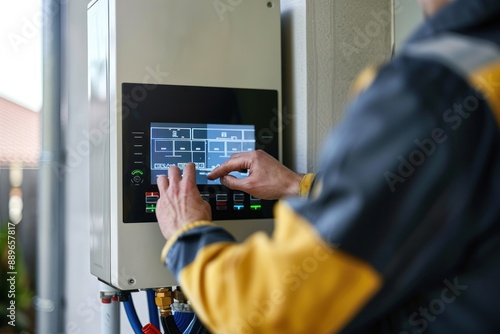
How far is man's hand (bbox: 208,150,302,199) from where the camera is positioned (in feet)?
4.09

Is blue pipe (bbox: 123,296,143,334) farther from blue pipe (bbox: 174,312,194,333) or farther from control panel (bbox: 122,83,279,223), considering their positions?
control panel (bbox: 122,83,279,223)

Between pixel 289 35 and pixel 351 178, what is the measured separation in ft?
3.01

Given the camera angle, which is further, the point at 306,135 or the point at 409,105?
the point at 306,135

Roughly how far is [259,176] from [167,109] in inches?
9.9

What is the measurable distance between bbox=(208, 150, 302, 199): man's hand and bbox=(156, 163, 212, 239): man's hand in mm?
151

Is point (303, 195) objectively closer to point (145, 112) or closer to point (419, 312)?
point (145, 112)

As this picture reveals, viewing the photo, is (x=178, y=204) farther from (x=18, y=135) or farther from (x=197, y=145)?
(x=18, y=135)

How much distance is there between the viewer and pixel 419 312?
717 millimetres

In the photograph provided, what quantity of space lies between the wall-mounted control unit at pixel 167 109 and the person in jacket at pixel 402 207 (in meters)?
0.61

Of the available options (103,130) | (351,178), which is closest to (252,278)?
(351,178)

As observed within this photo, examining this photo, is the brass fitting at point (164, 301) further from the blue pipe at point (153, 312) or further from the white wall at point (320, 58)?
the white wall at point (320, 58)

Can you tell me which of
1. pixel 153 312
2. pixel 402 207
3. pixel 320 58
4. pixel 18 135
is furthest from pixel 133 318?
pixel 18 135

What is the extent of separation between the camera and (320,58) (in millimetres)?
1371

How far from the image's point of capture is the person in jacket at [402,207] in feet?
1.90
